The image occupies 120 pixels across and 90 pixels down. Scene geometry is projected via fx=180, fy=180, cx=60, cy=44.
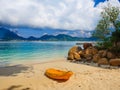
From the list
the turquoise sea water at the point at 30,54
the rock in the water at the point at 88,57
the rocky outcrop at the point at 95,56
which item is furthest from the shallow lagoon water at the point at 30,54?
the rock in the water at the point at 88,57

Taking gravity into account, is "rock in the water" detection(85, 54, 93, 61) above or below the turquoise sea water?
above

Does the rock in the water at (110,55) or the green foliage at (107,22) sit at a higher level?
the green foliage at (107,22)

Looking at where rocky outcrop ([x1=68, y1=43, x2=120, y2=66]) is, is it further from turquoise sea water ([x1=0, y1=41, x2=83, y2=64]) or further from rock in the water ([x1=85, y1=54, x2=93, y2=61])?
turquoise sea water ([x1=0, y1=41, x2=83, y2=64])

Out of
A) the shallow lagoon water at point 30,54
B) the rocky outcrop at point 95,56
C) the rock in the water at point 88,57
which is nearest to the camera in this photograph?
the rocky outcrop at point 95,56

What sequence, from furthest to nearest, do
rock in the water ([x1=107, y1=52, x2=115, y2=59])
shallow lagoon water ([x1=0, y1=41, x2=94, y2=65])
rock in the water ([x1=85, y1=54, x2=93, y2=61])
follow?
shallow lagoon water ([x1=0, y1=41, x2=94, y2=65])
rock in the water ([x1=85, y1=54, x2=93, y2=61])
rock in the water ([x1=107, y1=52, x2=115, y2=59])

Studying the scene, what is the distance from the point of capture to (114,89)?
8312 mm

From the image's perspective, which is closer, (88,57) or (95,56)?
(95,56)

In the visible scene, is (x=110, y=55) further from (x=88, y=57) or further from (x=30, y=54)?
(x=30, y=54)

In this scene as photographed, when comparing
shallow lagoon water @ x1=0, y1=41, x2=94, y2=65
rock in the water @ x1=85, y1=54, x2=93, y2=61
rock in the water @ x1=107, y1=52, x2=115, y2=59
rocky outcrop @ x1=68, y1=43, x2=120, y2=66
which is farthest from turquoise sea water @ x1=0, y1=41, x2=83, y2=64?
rock in the water @ x1=107, y1=52, x2=115, y2=59

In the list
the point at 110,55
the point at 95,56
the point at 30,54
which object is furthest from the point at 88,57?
the point at 30,54

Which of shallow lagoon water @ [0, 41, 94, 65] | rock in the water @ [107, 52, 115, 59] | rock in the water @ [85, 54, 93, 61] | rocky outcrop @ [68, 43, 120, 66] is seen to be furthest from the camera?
shallow lagoon water @ [0, 41, 94, 65]

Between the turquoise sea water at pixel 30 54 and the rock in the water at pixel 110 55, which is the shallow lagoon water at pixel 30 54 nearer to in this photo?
the turquoise sea water at pixel 30 54

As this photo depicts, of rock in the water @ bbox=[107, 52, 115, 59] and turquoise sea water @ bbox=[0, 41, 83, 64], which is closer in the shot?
rock in the water @ bbox=[107, 52, 115, 59]

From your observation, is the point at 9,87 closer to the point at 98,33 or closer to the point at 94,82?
the point at 94,82
